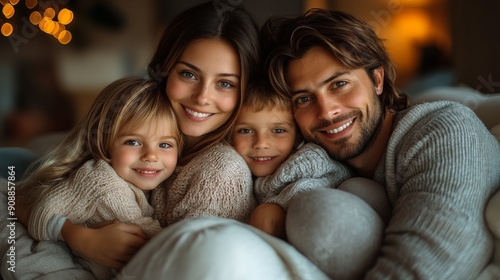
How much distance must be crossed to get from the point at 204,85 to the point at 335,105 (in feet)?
1.18

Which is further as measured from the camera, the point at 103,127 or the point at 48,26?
the point at 48,26

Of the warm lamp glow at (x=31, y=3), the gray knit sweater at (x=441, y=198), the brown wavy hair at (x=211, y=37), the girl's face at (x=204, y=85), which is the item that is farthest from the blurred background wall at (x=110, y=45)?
the gray knit sweater at (x=441, y=198)

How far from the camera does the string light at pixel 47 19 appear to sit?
8.68 feet

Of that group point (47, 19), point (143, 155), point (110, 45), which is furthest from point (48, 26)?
point (143, 155)

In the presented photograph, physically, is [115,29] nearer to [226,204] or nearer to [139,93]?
[139,93]

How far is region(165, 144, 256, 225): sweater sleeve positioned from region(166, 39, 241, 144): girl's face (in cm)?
10

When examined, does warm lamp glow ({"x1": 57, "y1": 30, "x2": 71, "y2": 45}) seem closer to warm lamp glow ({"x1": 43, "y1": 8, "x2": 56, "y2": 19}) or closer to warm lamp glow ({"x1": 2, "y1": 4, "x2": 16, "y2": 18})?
warm lamp glow ({"x1": 43, "y1": 8, "x2": 56, "y2": 19})

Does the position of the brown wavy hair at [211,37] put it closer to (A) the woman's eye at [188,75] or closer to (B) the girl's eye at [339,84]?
(A) the woman's eye at [188,75]

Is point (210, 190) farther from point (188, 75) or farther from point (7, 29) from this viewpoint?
point (7, 29)

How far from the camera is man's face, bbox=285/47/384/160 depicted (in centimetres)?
126

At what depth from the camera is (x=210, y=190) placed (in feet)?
3.82

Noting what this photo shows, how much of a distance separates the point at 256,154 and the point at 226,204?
204 millimetres

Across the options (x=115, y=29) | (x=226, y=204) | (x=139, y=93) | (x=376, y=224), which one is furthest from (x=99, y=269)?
(x=115, y=29)

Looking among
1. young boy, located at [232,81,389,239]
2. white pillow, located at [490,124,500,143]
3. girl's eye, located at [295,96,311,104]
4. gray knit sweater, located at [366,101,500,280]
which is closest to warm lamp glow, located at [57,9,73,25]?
young boy, located at [232,81,389,239]
